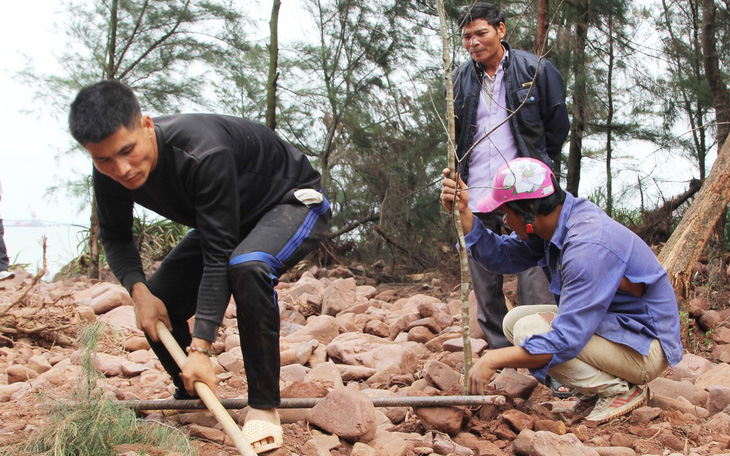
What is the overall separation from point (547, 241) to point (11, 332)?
358cm

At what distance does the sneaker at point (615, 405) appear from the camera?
302cm

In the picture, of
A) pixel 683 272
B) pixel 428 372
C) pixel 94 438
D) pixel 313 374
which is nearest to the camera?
pixel 94 438

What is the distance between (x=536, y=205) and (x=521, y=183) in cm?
12

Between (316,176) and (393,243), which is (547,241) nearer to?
(316,176)

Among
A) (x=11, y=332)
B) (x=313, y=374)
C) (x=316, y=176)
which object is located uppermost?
(x=316, y=176)

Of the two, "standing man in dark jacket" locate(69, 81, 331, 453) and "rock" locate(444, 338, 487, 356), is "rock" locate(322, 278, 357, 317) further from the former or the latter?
"standing man in dark jacket" locate(69, 81, 331, 453)

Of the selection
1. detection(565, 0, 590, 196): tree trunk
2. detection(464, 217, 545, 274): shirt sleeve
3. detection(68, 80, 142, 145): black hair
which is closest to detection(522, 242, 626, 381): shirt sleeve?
detection(464, 217, 545, 274): shirt sleeve

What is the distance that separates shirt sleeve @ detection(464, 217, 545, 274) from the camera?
339cm

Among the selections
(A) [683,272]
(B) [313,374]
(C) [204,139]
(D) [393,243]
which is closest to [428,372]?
(B) [313,374]

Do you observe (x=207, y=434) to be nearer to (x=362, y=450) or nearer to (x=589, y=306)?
(x=362, y=450)

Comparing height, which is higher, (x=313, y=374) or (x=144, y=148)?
(x=144, y=148)

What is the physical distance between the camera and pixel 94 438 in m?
2.50

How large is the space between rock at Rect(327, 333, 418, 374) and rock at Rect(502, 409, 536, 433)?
1114mm

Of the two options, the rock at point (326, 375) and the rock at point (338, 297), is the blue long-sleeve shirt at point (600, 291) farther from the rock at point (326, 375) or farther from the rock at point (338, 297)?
the rock at point (338, 297)
